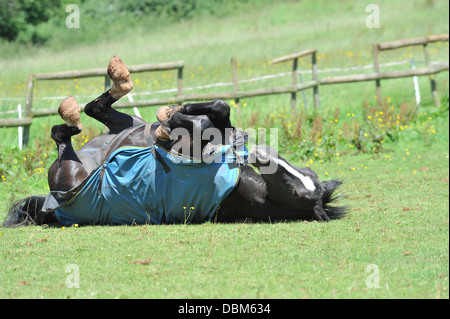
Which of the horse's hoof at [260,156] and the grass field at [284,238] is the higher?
the horse's hoof at [260,156]

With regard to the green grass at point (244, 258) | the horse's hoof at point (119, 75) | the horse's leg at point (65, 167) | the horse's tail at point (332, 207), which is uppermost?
the horse's hoof at point (119, 75)

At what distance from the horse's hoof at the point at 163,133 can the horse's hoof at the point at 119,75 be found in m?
0.77

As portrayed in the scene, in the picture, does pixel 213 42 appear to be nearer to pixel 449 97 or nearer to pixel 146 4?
pixel 146 4

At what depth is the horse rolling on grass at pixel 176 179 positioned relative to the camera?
18.4 ft

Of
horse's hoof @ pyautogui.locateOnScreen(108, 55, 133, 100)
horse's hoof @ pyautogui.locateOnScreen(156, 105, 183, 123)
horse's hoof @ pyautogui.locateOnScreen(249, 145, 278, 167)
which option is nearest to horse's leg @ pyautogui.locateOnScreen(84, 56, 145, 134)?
horse's hoof @ pyautogui.locateOnScreen(108, 55, 133, 100)

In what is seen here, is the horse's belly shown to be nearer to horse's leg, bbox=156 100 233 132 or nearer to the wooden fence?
horse's leg, bbox=156 100 233 132

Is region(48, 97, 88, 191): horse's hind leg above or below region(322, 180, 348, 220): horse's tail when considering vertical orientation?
above

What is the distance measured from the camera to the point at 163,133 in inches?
221

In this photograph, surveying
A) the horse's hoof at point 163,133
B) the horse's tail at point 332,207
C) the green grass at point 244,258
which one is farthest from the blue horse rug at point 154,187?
the horse's tail at point 332,207

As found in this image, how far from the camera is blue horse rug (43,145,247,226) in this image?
5.71 m

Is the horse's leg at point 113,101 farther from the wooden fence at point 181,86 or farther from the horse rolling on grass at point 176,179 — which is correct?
the wooden fence at point 181,86

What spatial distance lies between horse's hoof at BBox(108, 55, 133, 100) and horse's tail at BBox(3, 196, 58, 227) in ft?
4.74

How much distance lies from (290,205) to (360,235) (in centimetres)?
82

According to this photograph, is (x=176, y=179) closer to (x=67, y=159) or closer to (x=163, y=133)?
(x=163, y=133)
